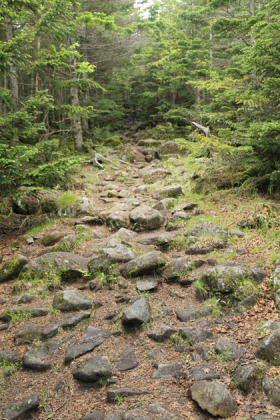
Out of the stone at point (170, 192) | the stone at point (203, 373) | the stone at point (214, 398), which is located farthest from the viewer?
the stone at point (170, 192)

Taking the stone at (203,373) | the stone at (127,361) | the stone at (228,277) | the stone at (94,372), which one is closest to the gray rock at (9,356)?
the stone at (94,372)

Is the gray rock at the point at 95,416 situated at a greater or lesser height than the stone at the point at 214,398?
lesser

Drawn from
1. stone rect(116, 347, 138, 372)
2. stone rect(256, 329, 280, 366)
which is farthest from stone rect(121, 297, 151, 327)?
stone rect(256, 329, 280, 366)

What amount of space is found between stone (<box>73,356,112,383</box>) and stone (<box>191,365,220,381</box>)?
103 centimetres

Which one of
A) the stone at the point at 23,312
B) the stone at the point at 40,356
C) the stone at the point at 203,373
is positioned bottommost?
the stone at the point at 40,356

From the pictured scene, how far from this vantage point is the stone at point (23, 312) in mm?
4543

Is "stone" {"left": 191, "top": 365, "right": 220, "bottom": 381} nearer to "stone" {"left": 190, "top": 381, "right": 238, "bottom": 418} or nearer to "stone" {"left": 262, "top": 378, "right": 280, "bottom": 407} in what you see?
"stone" {"left": 190, "top": 381, "right": 238, "bottom": 418}

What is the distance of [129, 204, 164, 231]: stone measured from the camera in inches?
300

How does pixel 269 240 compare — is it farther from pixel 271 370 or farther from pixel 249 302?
pixel 271 370

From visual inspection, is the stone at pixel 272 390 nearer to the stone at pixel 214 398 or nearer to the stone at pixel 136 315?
the stone at pixel 214 398

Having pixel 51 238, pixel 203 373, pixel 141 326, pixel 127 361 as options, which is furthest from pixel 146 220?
pixel 203 373

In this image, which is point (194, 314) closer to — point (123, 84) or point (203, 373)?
point (203, 373)

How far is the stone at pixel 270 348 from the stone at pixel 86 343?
6.95 feet

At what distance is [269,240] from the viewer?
5188 millimetres
